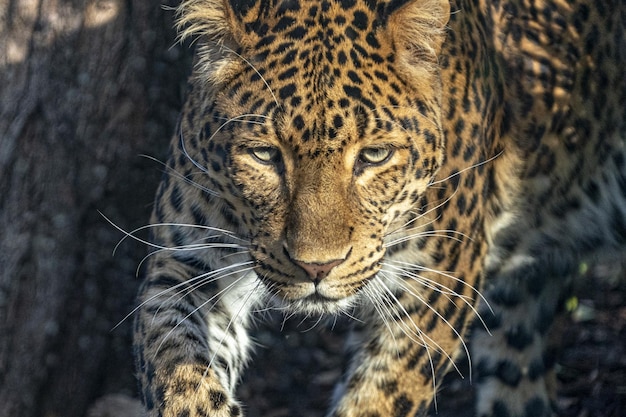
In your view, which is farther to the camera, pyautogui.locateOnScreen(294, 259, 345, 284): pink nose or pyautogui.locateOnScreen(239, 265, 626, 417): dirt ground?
pyautogui.locateOnScreen(239, 265, 626, 417): dirt ground

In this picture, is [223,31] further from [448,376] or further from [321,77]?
[448,376]

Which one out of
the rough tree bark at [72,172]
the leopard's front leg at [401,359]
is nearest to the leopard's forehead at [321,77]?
the leopard's front leg at [401,359]

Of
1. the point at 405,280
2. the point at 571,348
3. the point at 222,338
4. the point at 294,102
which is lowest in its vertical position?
the point at 571,348

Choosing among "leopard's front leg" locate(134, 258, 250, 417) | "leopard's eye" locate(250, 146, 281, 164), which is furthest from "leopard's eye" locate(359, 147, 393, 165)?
"leopard's front leg" locate(134, 258, 250, 417)

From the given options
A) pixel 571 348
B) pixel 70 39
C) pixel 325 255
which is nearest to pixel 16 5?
pixel 70 39

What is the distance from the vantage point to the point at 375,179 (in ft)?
17.0

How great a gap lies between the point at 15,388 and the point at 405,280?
2343mm

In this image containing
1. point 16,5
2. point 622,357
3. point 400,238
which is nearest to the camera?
point 400,238

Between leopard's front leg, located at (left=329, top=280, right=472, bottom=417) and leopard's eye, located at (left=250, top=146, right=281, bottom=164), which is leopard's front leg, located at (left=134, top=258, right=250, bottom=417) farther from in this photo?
leopard's eye, located at (left=250, top=146, right=281, bottom=164)

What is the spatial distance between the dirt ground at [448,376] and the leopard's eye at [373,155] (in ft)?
8.39

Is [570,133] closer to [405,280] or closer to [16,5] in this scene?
[405,280]

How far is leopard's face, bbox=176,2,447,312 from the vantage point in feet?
16.3

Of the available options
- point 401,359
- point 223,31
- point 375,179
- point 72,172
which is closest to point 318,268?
point 375,179

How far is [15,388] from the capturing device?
664cm
